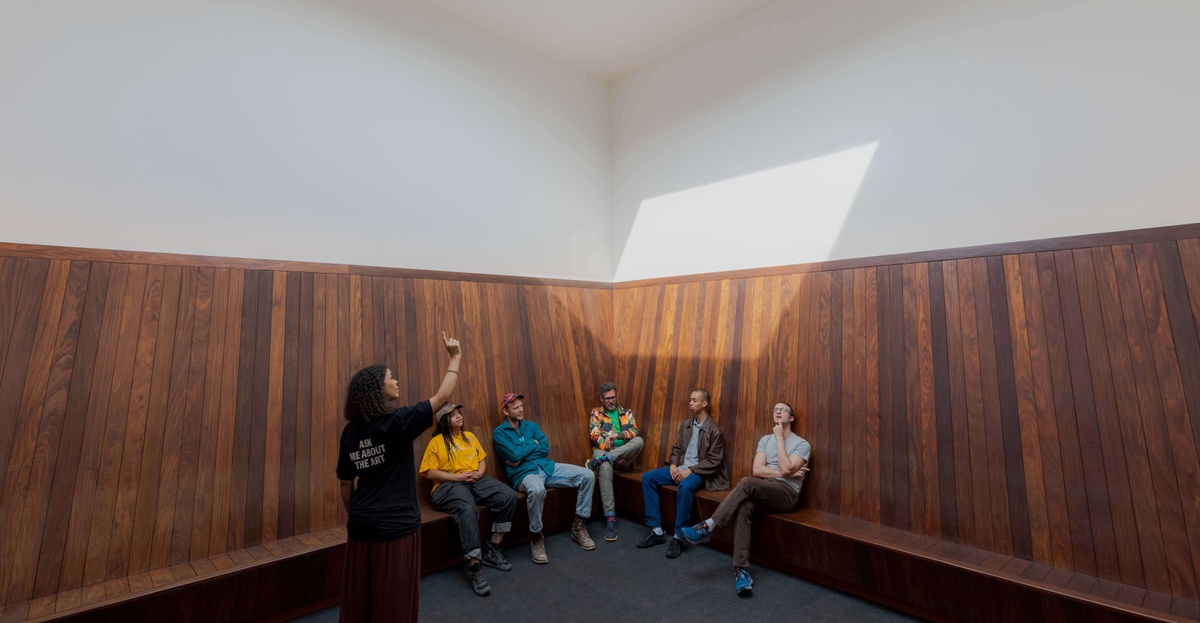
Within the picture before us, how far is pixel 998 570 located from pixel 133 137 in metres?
4.79

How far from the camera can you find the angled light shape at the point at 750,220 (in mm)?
3666

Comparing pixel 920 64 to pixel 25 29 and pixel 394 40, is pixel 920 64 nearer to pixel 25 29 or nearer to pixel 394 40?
pixel 394 40

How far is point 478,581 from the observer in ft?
9.87

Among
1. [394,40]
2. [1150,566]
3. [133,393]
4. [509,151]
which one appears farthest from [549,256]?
[1150,566]

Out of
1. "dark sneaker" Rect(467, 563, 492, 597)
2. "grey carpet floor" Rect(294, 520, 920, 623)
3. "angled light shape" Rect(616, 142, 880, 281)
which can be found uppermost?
"angled light shape" Rect(616, 142, 880, 281)

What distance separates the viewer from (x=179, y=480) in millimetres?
2779

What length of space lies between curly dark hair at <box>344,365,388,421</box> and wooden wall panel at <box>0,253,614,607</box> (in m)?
1.43

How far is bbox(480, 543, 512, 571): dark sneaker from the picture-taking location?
130 inches

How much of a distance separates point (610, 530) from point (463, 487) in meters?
1.12

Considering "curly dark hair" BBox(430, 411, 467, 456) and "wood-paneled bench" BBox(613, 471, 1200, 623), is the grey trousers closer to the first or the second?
"wood-paneled bench" BBox(613, 471, 1200, 623)

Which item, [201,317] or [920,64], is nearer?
[201,317]

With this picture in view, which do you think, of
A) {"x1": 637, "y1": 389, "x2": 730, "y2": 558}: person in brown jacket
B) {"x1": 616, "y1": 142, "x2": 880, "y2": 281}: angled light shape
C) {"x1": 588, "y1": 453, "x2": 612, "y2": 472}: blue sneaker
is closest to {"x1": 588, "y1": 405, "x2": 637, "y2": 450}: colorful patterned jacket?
{"x1": 588, "y1": 453, "x2": 612, "y2": 472}: blue sneaker

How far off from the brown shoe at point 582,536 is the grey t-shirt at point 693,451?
2.60 ft

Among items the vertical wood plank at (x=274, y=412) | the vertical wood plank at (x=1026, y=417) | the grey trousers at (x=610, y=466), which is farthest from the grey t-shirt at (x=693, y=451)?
the vertical wood plank at (x=274, y=412)
